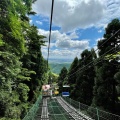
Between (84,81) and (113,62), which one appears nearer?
(113,62)

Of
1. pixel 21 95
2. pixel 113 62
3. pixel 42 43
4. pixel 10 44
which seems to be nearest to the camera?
pixel 10 44

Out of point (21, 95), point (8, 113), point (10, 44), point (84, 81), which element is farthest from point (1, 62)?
point (84, 81)

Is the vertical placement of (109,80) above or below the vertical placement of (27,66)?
below

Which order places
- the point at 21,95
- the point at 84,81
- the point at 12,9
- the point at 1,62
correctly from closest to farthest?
the point at 12,9, the point at 1,62, the point at 21,95, the point at 84,81

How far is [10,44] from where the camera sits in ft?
28.6

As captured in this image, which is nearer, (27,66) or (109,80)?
(109,80)

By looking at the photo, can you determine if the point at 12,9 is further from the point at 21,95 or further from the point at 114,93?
the point at 114,93

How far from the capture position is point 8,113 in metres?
10.7

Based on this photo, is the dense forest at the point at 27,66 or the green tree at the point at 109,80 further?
the green tree at the point at 109,80

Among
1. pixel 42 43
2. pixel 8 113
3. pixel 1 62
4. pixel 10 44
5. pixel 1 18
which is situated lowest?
pixel 8 113

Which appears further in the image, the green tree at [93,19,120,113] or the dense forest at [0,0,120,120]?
the green tree at [93,19,120,113]

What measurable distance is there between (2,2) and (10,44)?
7.83 ft

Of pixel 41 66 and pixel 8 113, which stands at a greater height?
pixel 41 66

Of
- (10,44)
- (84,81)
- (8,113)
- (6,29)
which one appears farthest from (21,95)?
(84,81)
